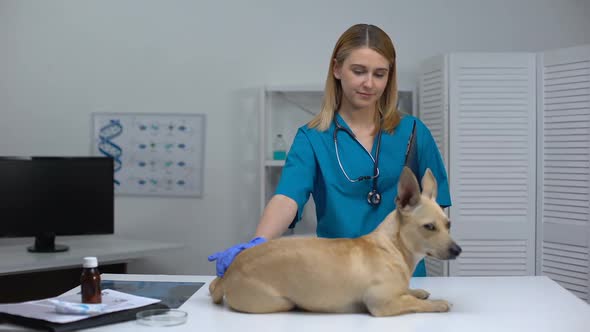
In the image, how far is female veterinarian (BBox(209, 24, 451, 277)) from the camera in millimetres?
1913

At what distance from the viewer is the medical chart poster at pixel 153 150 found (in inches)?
158

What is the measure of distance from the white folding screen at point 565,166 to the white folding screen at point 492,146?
2.4 inches

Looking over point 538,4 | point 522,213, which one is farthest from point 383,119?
point 538,4

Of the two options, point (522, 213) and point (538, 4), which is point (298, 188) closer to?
point (522, 213)

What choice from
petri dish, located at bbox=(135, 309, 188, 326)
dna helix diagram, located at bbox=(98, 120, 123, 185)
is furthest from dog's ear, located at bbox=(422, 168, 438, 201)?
dna helix diagram, located at bbox=(98, 120, 123, 185)

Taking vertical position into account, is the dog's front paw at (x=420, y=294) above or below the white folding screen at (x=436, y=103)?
below

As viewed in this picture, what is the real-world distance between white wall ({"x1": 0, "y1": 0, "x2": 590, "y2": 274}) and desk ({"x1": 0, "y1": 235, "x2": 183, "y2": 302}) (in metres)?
0.34

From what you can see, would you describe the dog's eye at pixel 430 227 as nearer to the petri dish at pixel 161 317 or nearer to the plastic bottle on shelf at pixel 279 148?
the petri dish at pixel 161 317

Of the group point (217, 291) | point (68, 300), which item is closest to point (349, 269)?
point (217, 291)

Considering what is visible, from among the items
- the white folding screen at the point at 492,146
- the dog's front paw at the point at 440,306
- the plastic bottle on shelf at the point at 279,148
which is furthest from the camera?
the plastic bottle on shelf at the point at 279,148

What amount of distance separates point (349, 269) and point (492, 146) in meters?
2.15

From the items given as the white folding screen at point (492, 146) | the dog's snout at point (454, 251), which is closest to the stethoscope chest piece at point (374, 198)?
the dog's snout at point (454, 251)

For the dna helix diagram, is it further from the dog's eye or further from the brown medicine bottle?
the dog's eye

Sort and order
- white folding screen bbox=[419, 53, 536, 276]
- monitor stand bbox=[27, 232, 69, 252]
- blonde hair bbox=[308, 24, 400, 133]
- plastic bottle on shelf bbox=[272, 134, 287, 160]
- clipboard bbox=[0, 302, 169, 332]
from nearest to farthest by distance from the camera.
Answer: clipboard bbox=[0, 302, 169, 332] → blonde hair bbox=[308, 24, 400, 133] → white folding screen bbox=[419, 53, 536, 276] → monitor stand bbox=[27, 232, 69, 252] → plastic bottle on shelf bbox=[272, 134, 287, 160]
